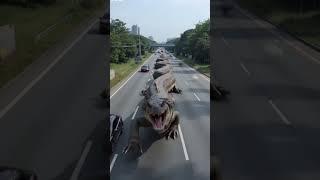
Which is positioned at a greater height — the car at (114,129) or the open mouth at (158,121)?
the open mouth at (158,121)

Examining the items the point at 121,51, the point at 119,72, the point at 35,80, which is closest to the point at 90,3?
the point at 119,72

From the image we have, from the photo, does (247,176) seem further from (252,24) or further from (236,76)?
(252,24)

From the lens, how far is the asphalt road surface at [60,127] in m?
19.1

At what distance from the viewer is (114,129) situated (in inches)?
923

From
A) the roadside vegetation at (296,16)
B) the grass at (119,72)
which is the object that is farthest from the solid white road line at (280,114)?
the grass at (119,72)

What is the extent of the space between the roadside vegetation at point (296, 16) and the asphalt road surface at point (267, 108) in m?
1.37

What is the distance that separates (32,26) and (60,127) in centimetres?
2597

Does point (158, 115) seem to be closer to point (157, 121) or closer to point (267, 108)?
point (157, 121)

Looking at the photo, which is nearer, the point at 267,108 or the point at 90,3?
the point at 267,108

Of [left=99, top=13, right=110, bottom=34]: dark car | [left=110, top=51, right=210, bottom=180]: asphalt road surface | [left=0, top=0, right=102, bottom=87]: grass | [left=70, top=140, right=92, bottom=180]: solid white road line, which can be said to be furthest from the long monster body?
[left=99, top=13, right=110, bottom=34]: dark car

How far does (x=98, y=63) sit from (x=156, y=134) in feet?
50.7

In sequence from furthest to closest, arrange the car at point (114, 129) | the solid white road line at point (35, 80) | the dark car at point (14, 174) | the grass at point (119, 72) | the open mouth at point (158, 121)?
the grass at point (119, 72)
the solid white road line at point (35, 80)
the car at point (114, 129)
the open mouth at point (158, 121)
the dark car at point (14, 174)

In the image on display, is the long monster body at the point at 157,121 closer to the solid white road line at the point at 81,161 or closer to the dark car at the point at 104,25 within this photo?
the solid white road line at the point at 81,161

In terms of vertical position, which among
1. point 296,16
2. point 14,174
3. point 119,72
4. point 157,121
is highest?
point 296,16
